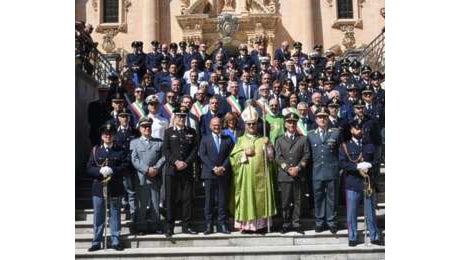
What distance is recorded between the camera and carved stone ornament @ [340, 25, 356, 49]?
25547 millimetres

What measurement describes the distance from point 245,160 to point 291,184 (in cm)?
80

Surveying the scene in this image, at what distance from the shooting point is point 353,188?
27.1 feet

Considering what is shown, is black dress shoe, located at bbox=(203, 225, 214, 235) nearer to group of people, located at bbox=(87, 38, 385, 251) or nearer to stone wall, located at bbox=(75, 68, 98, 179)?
group of people, located at bbox=(87, 38, 385, 251)

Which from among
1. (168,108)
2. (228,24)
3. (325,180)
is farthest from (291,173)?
(228,24)

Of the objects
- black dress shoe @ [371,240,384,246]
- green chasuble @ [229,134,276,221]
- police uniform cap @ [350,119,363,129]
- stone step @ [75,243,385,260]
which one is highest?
police uniform cap @ [350,119,363,129]

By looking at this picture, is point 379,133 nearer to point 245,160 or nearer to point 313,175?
point 313,175

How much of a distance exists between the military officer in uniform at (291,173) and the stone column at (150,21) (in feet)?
56.9

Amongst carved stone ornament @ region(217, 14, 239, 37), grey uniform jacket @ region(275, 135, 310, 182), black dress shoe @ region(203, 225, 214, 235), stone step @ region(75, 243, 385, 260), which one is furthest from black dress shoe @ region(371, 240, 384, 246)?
carved stone ornament @ region(217, 14, 239, 37)

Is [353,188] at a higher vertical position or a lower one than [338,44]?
lower

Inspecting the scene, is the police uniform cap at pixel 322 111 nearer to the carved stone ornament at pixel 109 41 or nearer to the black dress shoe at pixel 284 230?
the black dress shoe at pixel 284 230

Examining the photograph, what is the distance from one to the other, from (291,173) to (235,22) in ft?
56.2

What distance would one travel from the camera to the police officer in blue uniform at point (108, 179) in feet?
26.7

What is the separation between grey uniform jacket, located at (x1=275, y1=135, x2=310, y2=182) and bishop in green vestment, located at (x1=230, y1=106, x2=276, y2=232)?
0.62ft
